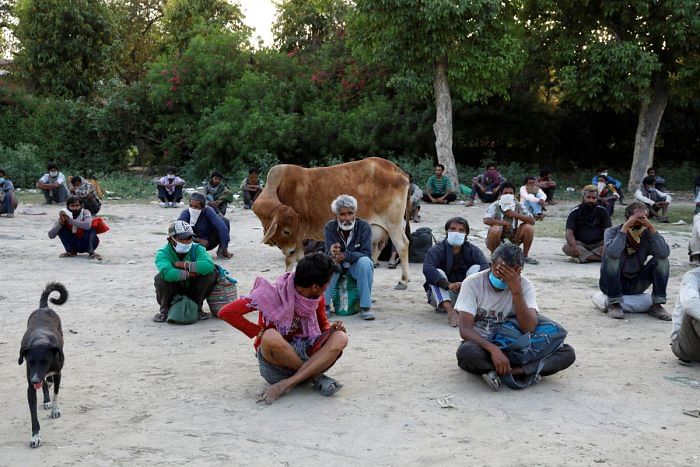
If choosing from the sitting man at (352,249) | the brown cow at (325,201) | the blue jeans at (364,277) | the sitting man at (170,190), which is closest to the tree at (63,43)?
the sitting man at (170,190)

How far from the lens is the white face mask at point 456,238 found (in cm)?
766

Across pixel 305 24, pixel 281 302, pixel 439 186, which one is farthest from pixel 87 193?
pixel 305 24

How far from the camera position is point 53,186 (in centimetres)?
1892

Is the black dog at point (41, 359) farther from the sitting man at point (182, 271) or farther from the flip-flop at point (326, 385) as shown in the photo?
the sitting man at point (182, 271)

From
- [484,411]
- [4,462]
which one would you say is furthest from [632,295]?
[4,462]

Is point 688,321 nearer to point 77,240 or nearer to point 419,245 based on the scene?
point 419,245

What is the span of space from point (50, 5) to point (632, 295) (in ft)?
90.9

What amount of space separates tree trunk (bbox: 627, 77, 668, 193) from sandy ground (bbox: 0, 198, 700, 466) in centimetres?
1482

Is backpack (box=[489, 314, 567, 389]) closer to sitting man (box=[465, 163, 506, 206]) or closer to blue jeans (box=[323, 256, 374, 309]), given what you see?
blue jeans (box=[323, 256, 374, 309])

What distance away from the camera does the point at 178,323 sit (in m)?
7.66

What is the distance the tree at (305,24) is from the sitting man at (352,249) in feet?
76.4

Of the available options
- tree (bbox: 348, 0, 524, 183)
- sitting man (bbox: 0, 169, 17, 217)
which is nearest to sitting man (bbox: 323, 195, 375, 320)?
sitting man (bbox: 0, 169, 17, 217)

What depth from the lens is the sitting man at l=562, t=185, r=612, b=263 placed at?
1124cm

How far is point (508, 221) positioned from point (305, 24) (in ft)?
75.3
